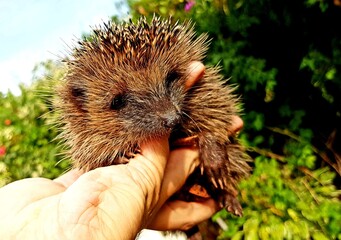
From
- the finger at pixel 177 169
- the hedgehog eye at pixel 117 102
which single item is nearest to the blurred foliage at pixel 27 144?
the hedgehog eye at pixel 117 102

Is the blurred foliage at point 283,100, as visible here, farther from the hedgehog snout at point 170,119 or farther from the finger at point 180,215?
the hedgehog snout at point 170,119

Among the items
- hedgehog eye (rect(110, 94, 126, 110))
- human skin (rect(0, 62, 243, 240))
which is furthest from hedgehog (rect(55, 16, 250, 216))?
human skin (rect(0, 62, 243, 240))

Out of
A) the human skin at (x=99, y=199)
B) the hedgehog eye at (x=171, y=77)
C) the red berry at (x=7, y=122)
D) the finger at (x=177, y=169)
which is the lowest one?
the finger at (x=177, y=169)

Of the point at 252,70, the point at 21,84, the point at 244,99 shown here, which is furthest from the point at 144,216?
the point at 21,84

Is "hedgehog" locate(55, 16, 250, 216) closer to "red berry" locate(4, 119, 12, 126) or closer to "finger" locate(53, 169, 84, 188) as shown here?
"finger" locate(53, 169, 84, 188)

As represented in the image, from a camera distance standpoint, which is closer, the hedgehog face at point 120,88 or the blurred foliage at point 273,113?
the hedgehog face at point 120,88

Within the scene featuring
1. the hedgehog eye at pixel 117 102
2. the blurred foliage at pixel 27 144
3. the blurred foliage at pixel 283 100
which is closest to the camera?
the hedgehog eye at pixel 117 102
